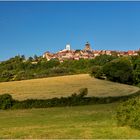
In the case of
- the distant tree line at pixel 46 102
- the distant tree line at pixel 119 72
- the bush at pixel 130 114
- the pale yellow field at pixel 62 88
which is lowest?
the bush at pixel 130 114

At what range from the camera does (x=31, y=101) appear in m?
50.4

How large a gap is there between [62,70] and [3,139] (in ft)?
275

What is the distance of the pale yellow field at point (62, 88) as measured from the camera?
6606 centimetres

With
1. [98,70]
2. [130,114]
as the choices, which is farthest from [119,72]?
[130,114]

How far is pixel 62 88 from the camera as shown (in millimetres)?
73188

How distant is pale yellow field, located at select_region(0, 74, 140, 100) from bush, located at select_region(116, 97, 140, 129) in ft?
150

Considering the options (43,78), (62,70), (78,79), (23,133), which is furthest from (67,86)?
(23,133)

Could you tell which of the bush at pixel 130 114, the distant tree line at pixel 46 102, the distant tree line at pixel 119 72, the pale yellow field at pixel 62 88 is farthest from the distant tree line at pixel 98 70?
the bush at pixel 130 114

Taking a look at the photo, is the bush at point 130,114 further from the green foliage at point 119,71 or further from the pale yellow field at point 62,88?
the green foliage at point 119,71

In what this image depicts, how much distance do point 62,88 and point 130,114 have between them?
57.2 m

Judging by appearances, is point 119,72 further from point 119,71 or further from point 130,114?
point 130,114

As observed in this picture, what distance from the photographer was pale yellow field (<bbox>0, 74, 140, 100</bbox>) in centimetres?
6606

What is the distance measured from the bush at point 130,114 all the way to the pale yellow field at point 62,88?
4584 cm

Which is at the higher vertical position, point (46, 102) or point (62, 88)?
point (62, 88)
